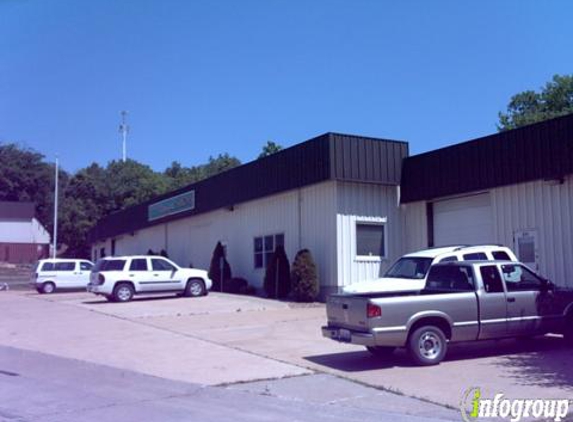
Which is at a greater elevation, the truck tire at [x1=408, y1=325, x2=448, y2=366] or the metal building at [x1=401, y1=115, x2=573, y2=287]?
the metal building at [x1=401, y1=115, x2=573, y2=287]

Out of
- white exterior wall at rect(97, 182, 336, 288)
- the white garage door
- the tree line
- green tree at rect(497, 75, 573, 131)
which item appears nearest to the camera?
the white garage door

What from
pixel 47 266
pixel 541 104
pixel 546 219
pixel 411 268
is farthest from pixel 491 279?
pixel 541 104

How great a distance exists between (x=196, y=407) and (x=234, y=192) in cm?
2075

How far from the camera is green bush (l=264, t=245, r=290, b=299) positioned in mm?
24500

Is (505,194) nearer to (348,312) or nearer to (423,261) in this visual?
(423,261)

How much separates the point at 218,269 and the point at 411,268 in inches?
570

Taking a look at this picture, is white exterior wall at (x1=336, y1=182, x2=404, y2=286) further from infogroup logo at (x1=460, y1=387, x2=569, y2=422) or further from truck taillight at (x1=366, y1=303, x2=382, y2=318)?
infogroup logo at (x1=460, y1=387, x2=569, y2=422)

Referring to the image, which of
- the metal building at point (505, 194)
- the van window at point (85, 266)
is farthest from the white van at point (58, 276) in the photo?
the metal building at point (505, 194)

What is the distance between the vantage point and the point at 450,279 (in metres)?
12.3

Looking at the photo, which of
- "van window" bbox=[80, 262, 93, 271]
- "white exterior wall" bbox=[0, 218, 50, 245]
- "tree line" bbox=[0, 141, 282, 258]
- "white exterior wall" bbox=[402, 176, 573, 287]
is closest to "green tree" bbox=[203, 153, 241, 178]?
"tree line" bbox=[0, 141, 282, 258]

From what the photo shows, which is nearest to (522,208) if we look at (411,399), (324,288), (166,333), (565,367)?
(324,288)

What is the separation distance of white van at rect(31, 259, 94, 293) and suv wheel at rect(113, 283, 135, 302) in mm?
9799

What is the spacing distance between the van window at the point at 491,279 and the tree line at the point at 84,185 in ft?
164

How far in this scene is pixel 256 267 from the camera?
92.1 feet
